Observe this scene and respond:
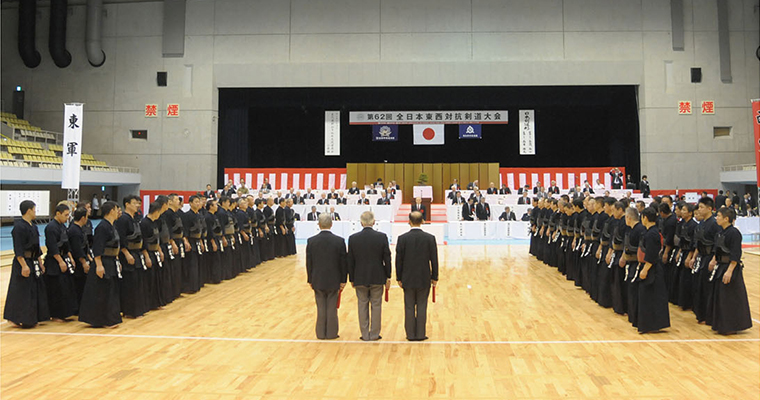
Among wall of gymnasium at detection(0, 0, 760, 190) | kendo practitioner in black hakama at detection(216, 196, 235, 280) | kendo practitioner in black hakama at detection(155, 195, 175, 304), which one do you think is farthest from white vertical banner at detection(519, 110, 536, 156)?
kendo practitioner in black hakama at detection(155, 195, 175, 304)

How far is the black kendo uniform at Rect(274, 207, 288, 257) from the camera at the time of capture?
13727mm

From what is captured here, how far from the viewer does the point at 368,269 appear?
580 centimetres

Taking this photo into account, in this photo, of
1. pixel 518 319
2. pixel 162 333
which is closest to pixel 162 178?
pixel 162 333

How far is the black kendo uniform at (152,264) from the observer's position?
Answer: 23.6 feet

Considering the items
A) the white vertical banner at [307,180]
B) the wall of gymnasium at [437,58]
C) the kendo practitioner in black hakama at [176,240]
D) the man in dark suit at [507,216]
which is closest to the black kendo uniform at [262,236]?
the kendo practitioner in black hakama at [176,240]

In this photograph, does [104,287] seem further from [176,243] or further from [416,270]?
[416,270]

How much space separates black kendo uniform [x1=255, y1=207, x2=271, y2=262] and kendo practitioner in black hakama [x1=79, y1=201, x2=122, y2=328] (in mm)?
5574

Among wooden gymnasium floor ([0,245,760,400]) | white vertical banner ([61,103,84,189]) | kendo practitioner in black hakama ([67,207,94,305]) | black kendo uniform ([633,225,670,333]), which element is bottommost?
wooden gymnasium floor ([0,245,760,400])

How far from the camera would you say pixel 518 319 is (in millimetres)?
7086

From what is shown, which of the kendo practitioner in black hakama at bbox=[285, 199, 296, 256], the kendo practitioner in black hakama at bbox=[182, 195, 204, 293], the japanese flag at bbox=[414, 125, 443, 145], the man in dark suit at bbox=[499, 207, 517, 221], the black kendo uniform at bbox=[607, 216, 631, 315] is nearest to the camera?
the black kendo uniform at bbox=[607, 216, 631, 315]

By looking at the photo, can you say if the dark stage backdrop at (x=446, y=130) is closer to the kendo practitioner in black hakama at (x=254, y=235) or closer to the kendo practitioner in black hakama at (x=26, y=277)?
the kendo practitioner in black hakama at (x=254, y=235)

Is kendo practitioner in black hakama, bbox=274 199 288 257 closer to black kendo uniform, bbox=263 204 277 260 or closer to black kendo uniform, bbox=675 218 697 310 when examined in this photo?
black kendo uniform, bbox=263 204 277 260

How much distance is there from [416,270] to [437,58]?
18.7m

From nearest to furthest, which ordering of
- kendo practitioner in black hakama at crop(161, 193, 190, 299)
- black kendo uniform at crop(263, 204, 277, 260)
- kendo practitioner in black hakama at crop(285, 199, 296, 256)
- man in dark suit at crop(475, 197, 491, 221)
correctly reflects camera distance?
kendo practitioner in black hakama at crop(161, 193, 190, 299) < black kendo uniform at crop(263, 204, 277, 260) < kendo practitioner in black hakama at crop(285, 199, 296, 256) < man in dark suit at crop(475, 197, 491, 221)
